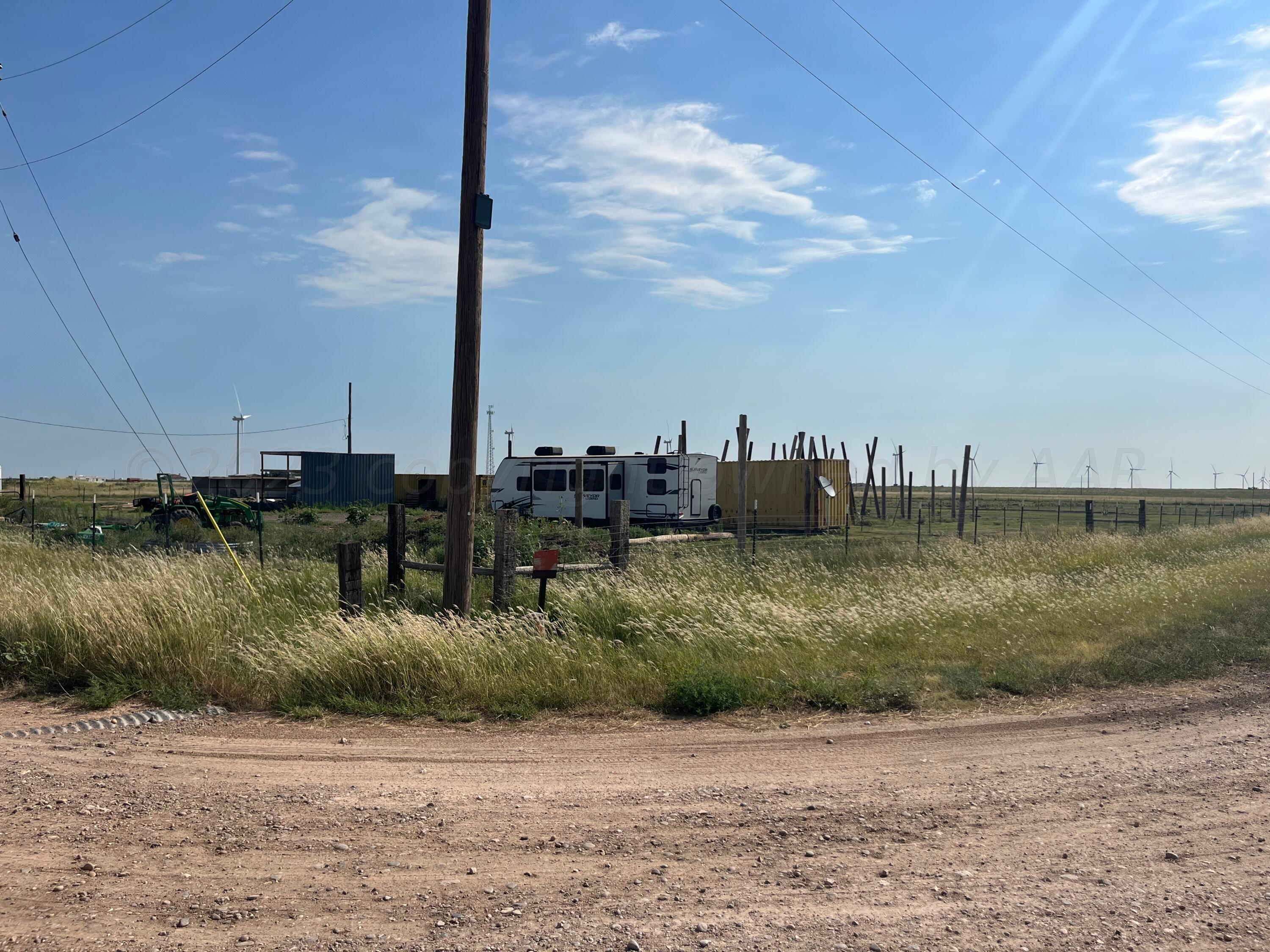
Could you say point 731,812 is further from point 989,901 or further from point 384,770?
point 384,770

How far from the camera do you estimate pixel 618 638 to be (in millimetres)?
8977

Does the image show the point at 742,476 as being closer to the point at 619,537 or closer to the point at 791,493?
the point at 619,537

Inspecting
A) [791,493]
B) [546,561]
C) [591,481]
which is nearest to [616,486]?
[591,481]

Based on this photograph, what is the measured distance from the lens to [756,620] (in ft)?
29.9

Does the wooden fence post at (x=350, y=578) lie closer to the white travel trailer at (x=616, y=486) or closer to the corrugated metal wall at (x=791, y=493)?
the white travel trailer at (x=616, y=486)

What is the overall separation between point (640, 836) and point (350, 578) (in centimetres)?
539

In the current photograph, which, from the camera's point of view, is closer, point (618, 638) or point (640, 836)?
point (640, 836)

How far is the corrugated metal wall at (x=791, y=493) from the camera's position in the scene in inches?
1123

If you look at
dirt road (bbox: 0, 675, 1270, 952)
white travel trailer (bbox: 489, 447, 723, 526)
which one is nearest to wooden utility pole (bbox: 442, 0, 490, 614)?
dirt road (bbox: 0, 675, 1270, 952)

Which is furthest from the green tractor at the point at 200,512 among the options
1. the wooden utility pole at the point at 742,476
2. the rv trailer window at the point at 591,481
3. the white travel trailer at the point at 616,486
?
the wooden utility pole at the point at 742,476

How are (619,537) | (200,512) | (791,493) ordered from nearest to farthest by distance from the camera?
1. (619,537)
2. (200,512)
3. (791,493)

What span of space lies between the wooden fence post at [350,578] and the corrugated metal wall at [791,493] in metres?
19.6

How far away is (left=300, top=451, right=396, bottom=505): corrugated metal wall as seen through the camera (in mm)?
43000

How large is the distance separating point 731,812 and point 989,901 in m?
1.44
